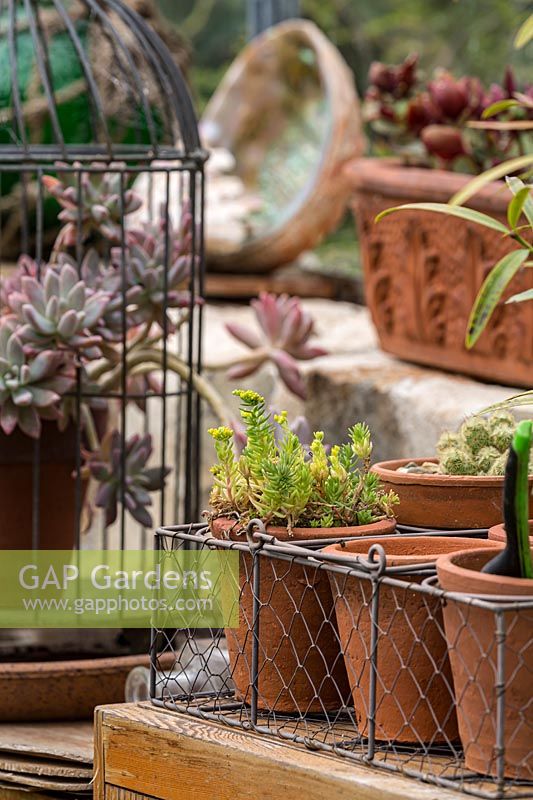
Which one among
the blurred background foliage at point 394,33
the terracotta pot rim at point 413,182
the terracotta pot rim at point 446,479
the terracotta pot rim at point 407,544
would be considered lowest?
the terracotta pot rim at point 407,544

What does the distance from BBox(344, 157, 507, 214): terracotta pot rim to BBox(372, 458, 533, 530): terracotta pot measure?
0.78 m

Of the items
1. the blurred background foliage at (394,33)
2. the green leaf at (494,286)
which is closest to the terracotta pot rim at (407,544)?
the green leaf at (494,286)

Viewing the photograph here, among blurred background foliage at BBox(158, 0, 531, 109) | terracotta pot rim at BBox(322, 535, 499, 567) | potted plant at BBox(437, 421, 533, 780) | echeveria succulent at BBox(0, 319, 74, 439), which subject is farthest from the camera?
blurred background foliage at BBox(158, 0, 531, 109)

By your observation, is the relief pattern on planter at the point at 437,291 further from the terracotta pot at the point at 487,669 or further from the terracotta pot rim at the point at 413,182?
the terracotta pot at the point at 487,669

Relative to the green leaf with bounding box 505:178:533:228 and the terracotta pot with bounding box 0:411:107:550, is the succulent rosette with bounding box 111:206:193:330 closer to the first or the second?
the terracotta pot with bounding box 0:411:107:550

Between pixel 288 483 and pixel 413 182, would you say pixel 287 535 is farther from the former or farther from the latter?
pixel 413 182

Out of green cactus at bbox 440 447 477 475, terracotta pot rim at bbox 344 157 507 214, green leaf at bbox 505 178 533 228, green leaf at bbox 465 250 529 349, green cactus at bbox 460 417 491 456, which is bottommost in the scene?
green cactus at bbox 440 447 477 475

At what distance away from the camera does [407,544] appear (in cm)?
118

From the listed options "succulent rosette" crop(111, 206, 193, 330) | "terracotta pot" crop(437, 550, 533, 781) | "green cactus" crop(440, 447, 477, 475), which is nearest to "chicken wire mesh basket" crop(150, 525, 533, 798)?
"terracotta pot" crop(437, 550, 533, 781)

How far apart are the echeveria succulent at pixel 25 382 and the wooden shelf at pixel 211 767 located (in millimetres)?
540

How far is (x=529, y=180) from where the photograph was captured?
6.61 feet

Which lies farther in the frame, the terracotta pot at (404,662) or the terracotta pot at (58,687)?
the terracotta pot at (58,687)

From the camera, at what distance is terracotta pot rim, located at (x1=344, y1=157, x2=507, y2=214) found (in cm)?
202

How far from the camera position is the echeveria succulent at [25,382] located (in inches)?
66.2
